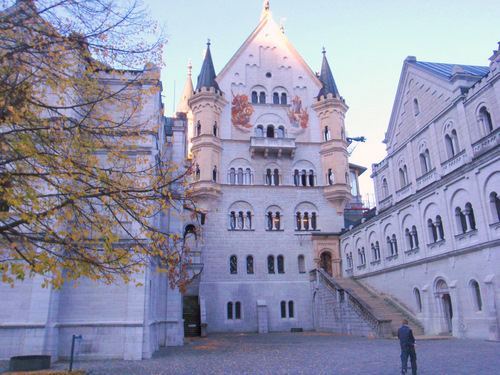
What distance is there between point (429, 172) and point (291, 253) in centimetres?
1721

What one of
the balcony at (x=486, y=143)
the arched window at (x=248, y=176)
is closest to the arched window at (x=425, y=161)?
the balcony at (x=486, y=143)

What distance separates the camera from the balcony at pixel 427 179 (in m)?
27.7

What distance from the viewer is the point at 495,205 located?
71.1 feet

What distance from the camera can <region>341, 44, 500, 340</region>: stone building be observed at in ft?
72.2

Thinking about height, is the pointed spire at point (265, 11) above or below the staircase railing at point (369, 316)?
above

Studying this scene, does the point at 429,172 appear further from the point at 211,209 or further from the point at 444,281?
the point at 211,209

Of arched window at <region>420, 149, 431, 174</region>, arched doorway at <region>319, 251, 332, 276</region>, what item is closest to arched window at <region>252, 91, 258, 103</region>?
arched doorway at <region>319, 251, 332, 276</region>

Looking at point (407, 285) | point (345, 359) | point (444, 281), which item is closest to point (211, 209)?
point (407, 285)

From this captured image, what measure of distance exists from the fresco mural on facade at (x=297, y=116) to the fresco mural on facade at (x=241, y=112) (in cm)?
Result: 442

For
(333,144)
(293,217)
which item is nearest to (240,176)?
(293,217)

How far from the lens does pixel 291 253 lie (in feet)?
135

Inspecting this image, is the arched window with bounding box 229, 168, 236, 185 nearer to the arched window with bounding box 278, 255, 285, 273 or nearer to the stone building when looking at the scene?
the arched window with bounding box 278, 255, 285, 273

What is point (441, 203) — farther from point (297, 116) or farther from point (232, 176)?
point (297, 116)

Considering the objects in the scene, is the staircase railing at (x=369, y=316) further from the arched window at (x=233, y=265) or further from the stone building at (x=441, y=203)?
the arched window at (x=233, y=265)
